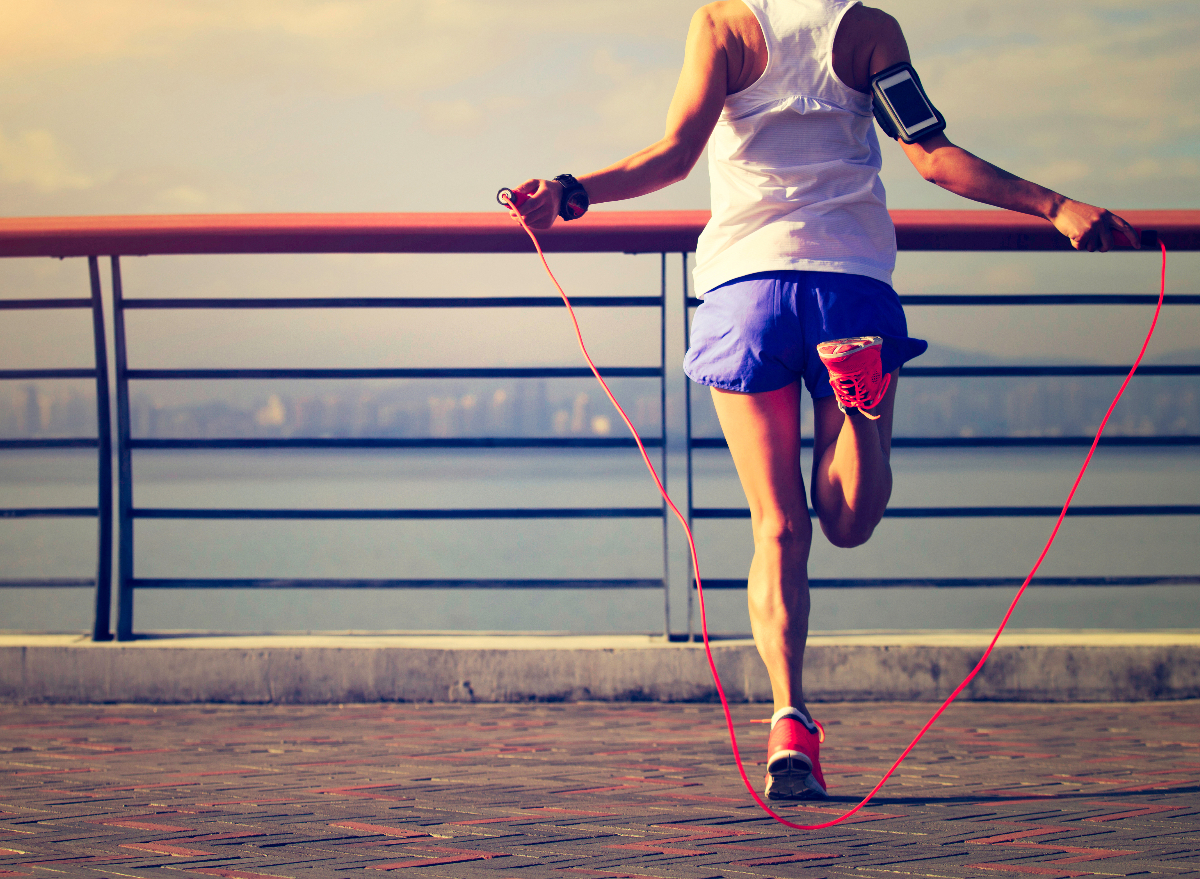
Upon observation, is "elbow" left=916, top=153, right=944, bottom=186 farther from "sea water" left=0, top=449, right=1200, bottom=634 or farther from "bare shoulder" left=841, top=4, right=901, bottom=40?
"sea water" left=0, top=449, right=1200, bottom=634

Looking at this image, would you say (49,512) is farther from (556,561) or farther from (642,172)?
(556,561)

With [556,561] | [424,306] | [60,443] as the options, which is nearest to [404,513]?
[424,306]

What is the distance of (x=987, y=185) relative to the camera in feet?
5.57

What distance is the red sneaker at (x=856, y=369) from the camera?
1.61 m

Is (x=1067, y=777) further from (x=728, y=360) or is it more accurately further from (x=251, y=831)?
(x=251, y=831)

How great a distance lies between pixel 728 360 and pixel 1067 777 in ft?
3.23

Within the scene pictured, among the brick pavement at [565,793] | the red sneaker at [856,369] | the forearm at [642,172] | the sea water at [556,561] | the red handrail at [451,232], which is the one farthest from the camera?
the sea water at [556,561]

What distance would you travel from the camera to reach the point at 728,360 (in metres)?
1.74

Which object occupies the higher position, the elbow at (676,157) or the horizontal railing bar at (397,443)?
the elbow at (676,157)

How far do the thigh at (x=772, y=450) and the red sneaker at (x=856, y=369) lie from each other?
0.44 ft

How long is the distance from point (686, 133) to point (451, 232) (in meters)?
0.87

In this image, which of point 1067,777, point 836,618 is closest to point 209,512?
point 1067,777

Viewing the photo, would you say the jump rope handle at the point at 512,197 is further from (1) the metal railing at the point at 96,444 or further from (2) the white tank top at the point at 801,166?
(1) the metal railing at the point at 96,444

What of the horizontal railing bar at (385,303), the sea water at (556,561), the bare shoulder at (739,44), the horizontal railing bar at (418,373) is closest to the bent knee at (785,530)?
the bare shoulder at (739,44)
